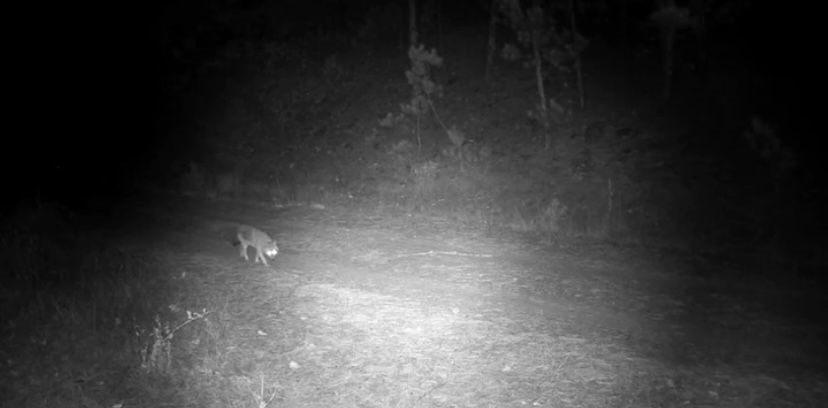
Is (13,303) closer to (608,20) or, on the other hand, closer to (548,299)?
(548,299)

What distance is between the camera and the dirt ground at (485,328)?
21.4ft

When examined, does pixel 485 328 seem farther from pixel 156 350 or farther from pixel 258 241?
pixel 258 241

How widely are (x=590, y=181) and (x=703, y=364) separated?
10016 millimetres

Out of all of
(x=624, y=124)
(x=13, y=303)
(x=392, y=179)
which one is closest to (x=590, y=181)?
(x=624, y=124)

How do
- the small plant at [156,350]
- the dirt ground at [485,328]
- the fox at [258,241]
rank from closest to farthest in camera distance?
the dirt ground at [485,328]
the small plant at [156,350]
the fox at [258,241]

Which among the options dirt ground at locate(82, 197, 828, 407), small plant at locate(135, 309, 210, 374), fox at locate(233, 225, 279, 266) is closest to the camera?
dirt ground at locate(82, 197, 828, 407)

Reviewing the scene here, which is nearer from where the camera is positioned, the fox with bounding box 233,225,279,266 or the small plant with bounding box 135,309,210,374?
the small plant with bounding box 135,309,210,374

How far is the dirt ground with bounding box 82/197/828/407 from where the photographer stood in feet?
21.4

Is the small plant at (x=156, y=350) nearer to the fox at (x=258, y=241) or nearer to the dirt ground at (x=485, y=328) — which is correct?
the dirt ground at (x=485, y=328)

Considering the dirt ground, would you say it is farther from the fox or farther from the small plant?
the fox

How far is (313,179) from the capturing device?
1920 cm

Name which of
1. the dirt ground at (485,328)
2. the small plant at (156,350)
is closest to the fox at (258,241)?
the dirt ground at (485,328)

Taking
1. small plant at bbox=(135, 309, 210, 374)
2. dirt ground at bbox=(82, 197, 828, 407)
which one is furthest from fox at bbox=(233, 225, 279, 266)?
small plant at bbox=(135, 309, 210, 374)

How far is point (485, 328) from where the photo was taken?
8.21m
